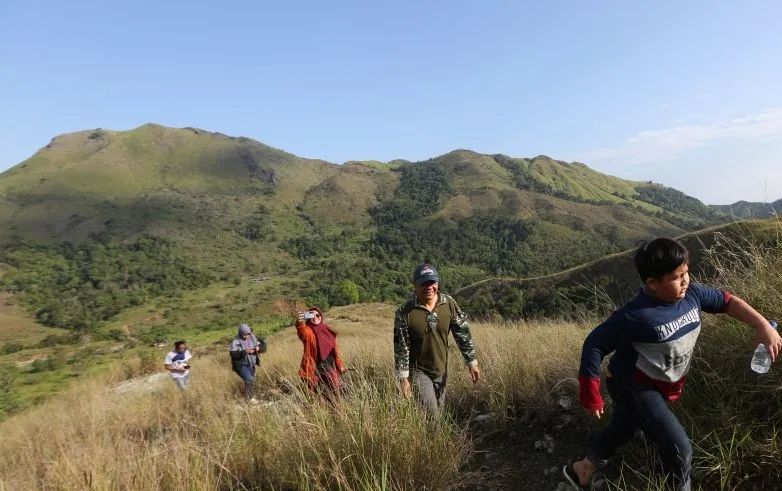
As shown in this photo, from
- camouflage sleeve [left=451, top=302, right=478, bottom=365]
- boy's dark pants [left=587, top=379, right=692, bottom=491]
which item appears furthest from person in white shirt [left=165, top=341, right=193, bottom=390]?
boy's dark pants [left=587, top=379, right=692, bottom=491]

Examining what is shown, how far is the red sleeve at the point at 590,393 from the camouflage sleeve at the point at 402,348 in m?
1.61

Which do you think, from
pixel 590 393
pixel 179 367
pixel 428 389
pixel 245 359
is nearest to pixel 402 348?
pixel 428 389

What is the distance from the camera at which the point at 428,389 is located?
11.8 feet

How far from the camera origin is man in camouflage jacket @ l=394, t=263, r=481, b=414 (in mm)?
3600

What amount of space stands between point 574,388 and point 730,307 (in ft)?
5.67

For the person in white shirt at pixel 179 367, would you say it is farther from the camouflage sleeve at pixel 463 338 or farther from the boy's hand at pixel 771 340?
the boy's hand at pixel 771 340

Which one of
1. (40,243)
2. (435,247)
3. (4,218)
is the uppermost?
(4,218)

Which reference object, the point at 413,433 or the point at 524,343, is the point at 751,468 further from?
the point at 524,343

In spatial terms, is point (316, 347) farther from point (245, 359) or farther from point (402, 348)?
point (245, 359)

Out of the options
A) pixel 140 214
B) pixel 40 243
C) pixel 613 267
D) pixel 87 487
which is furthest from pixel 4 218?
pixel 87 487

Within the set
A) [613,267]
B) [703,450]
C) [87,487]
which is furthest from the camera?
[613,267]

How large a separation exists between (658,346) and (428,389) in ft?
6.11

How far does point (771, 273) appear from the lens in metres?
3.02

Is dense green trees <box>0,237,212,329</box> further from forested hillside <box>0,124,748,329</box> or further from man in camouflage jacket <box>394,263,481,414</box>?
man in camouflage jacket <box>394,263,481,414</box>
